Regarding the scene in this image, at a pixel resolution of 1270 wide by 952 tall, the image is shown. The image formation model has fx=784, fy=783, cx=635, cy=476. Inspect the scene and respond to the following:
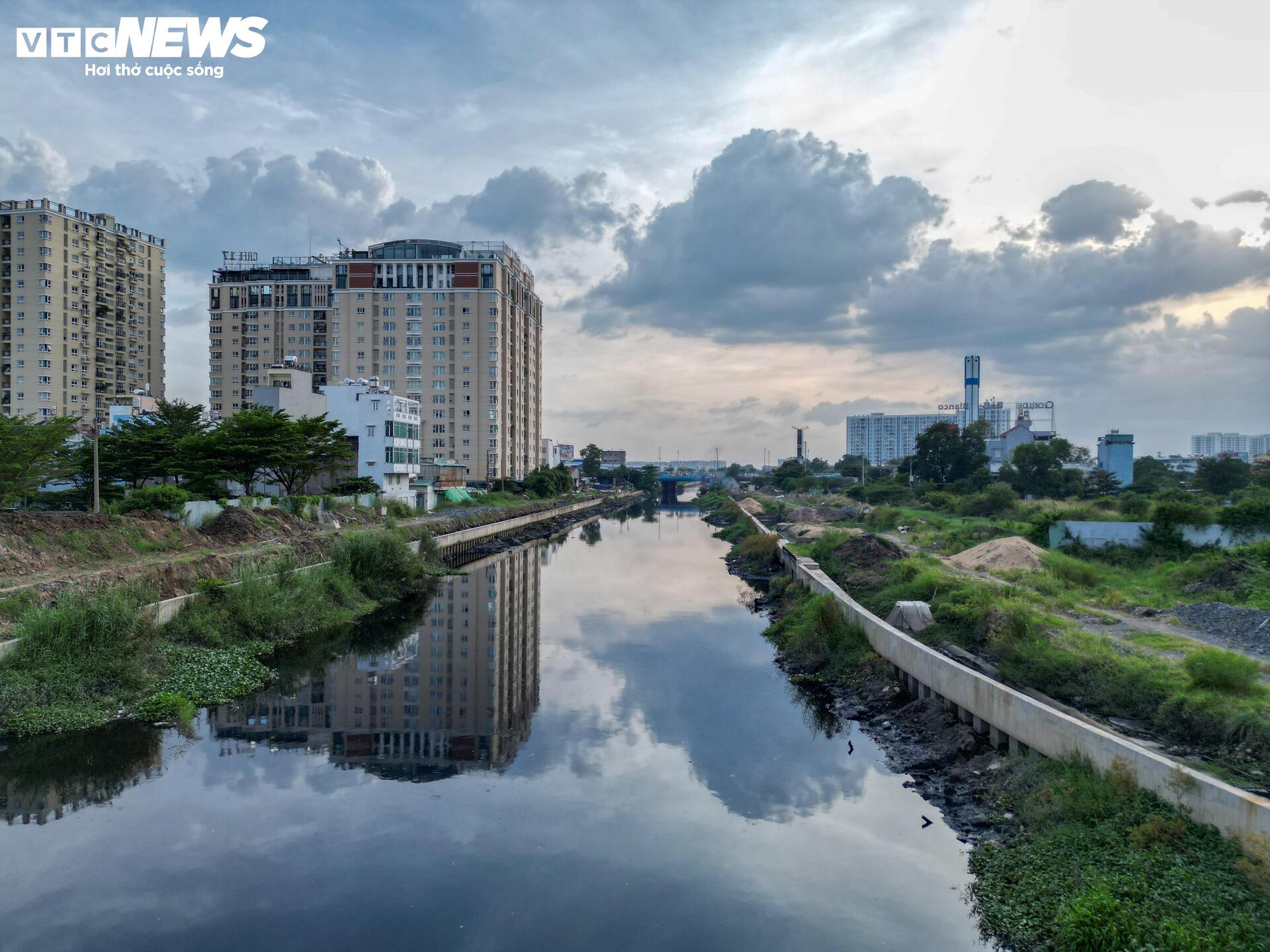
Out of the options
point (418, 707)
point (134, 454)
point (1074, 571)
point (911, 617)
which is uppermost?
point (134, 454)

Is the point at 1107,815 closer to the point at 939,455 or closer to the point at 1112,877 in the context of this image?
the point at 1112,877

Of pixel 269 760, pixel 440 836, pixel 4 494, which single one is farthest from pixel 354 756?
pixel 4 494

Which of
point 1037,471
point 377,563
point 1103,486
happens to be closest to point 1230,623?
point 377,563

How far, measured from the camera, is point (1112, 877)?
23.2 ft

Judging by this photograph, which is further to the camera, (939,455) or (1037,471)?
(939,455)

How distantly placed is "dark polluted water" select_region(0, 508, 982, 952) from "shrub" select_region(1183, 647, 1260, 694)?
401 cm

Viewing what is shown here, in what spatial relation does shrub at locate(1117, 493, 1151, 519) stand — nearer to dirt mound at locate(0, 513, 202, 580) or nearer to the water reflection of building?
the water reflection of building

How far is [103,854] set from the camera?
29.8 ft

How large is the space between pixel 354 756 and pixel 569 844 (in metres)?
4.98

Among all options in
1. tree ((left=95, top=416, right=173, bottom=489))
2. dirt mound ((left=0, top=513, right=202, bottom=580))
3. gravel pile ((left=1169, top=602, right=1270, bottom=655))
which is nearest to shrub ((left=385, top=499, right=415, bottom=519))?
tree ((left=95, top=416, right=173, bottom=489))

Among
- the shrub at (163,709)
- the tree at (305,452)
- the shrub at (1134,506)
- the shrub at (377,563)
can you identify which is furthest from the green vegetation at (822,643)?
the tree at (305,452)

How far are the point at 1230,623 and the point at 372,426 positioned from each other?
41804 millimetres

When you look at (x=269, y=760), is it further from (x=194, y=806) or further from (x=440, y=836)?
(x=440, y=836)

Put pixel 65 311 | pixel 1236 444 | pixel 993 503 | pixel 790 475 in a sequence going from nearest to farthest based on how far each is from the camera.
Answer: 1. pixel 993 503
2. pixel 65 311
3. pixel 790 475
4. pixel 1236 444
